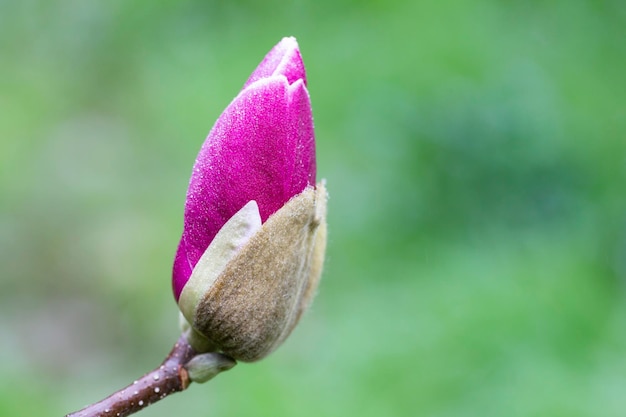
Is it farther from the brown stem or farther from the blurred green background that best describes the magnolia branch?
the blurred green background

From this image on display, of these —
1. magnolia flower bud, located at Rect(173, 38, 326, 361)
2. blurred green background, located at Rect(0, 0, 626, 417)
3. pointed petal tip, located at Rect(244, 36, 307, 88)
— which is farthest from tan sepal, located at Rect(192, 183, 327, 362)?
blurred green background, located at Rect(0, 0, 626, 417)

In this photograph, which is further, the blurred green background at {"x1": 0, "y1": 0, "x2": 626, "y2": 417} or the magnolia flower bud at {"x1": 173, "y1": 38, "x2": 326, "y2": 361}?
the blurred green background at {"x1": 0, "y1": 0, "x2": 626, "y2": 417}

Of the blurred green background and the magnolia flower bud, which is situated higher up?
the blurred green background

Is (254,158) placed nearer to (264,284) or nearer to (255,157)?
(255,157)

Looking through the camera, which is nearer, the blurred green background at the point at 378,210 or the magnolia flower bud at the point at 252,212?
the magnolia flower bud at the point at 252,212

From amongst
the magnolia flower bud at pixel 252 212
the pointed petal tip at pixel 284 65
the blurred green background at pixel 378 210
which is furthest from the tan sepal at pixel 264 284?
the blurred green background at pixel 378 210

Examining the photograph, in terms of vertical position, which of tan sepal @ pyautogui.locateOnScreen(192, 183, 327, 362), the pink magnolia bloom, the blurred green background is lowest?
tan sepal @ pyautogui.locateOnScreen(192, 183, 327, 362)

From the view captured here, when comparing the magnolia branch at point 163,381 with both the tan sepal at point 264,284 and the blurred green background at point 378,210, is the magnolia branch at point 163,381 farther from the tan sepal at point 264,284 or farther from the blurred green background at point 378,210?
the blurred green background at point 378,210
